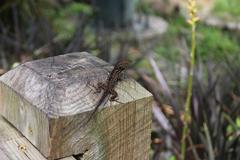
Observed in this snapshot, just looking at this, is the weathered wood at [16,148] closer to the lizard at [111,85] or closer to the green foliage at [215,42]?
the lizard at [111,85]

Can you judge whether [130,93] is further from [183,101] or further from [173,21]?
[173,21]

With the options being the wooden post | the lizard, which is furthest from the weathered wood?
the lizard

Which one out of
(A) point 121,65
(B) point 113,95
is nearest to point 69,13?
(A) point 121,65

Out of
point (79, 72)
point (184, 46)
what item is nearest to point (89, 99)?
point (79, 72)

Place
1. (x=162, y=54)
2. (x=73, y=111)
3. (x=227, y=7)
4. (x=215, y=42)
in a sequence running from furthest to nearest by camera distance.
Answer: (x=227, y=7), (x=215, y=42), (x=162, y=54), (x=73, y=111)

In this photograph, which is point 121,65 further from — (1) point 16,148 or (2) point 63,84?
(1) point 16,148

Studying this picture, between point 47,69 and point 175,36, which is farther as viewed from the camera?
point 175,36
